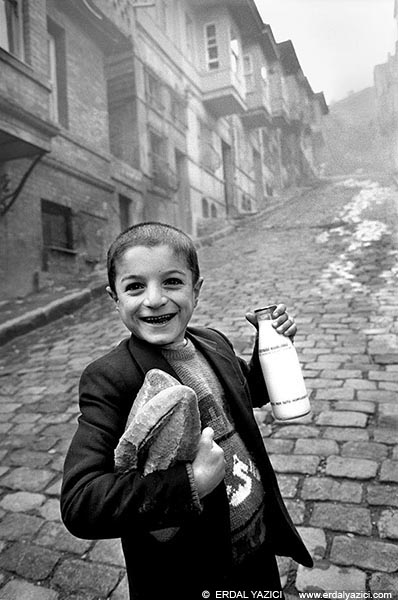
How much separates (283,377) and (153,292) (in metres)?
0.64

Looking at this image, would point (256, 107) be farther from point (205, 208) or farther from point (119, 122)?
point (119, 122)

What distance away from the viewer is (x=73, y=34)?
41.1ft

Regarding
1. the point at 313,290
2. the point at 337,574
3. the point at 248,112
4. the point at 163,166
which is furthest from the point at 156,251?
the point at 248,112

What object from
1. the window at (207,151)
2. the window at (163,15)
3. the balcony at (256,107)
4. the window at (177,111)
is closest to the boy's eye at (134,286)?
the window at (177,111)

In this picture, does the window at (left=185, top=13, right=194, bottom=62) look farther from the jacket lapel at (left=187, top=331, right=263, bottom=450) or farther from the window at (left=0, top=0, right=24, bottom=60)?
the jacket lapel at (left=187, top=331, right=263, bottom=450)

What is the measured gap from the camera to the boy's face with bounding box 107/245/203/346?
1.30 m

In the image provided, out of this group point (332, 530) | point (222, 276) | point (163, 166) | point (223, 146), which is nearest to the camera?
point (332, 530)

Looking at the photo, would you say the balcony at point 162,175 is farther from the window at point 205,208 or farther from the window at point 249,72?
the window at point 249,72

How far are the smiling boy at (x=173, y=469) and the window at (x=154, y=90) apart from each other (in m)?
17.3

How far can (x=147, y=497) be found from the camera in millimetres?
993

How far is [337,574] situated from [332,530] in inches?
11.4

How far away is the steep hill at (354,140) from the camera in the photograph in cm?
5592

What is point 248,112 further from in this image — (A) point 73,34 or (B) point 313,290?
(B) point 313,290

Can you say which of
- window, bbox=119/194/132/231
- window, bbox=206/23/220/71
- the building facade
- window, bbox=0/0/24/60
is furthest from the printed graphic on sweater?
window, bbox=206/23/220/71
